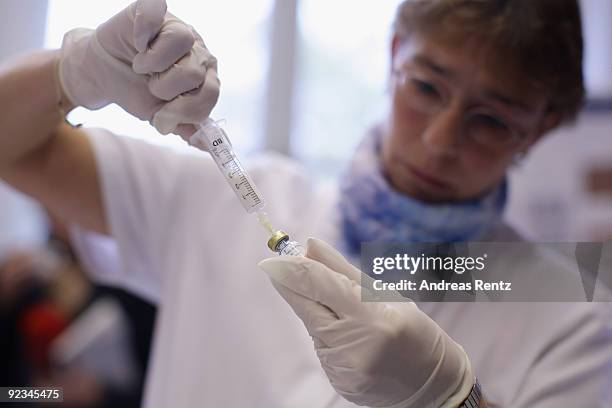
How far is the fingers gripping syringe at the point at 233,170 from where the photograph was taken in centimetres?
65

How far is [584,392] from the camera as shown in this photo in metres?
0.72

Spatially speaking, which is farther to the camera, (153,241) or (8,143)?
(153,241)

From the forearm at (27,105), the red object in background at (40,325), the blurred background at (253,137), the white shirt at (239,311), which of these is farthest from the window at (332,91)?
the red object in background at (40,325)

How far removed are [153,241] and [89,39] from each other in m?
0.42

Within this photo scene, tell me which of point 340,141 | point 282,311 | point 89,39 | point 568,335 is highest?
point 89,39

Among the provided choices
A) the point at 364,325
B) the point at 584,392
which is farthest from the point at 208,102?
the point at 584,392

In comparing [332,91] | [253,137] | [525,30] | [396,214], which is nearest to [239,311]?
[396,214]

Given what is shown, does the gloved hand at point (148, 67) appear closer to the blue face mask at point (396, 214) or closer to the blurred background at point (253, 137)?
the blurred background at point (253, 137)

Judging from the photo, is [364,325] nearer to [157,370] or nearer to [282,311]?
[282,311]

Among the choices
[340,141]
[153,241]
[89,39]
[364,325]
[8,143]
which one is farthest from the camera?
[340,141]

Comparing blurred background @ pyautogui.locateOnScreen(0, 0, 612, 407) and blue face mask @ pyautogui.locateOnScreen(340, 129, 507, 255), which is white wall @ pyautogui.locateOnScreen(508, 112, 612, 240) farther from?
A: blue face mask @ pyautogui.locateOnScreen(340, 129, 507, 255)

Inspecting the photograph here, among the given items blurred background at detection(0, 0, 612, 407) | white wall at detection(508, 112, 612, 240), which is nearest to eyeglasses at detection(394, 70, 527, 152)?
blurred background at detection(0, 0, 612, 407)

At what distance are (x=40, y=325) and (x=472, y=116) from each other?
0.71 m

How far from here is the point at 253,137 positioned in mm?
1927
